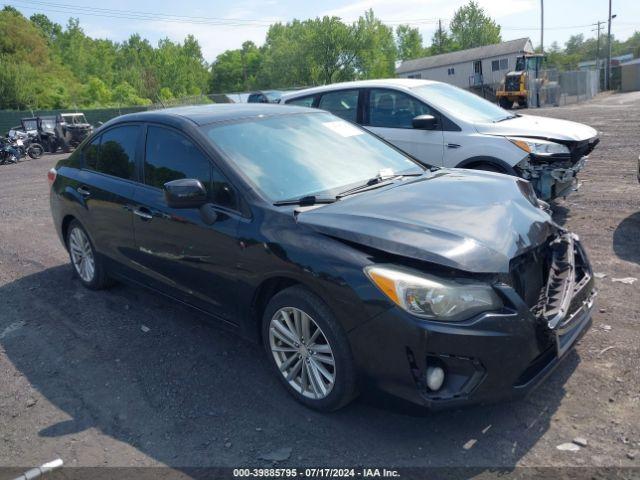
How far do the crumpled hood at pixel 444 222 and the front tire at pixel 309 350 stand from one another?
0.46m

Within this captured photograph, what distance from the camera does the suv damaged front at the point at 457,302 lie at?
9.41ft

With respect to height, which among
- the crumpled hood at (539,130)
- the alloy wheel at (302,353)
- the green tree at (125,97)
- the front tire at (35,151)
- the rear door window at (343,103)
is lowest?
the alloy wheel at (302,353)

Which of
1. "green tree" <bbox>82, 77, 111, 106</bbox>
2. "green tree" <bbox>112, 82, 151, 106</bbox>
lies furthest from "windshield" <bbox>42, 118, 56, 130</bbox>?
"green tree" <bbox>82, 77, 111, 106</bbox>

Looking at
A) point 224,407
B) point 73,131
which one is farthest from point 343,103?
point 73,131

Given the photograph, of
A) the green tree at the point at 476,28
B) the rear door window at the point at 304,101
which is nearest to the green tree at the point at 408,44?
the green tree at the point at 476,28

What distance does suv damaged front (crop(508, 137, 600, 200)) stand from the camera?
21.3 feet

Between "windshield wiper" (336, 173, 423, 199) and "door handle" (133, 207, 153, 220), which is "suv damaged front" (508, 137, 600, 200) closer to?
"windshield wiper" (336, 173, 423, 199)

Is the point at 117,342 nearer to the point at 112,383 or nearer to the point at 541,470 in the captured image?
the point at 112,383

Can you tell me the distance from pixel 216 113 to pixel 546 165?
3958mm

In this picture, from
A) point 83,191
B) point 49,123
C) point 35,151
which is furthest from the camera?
point 49,123

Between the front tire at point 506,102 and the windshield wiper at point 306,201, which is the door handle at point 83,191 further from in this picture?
the front tire at point 506,102

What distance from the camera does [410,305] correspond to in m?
2.88

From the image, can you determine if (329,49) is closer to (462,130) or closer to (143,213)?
(462,130)

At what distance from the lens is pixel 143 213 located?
450 centimetres
